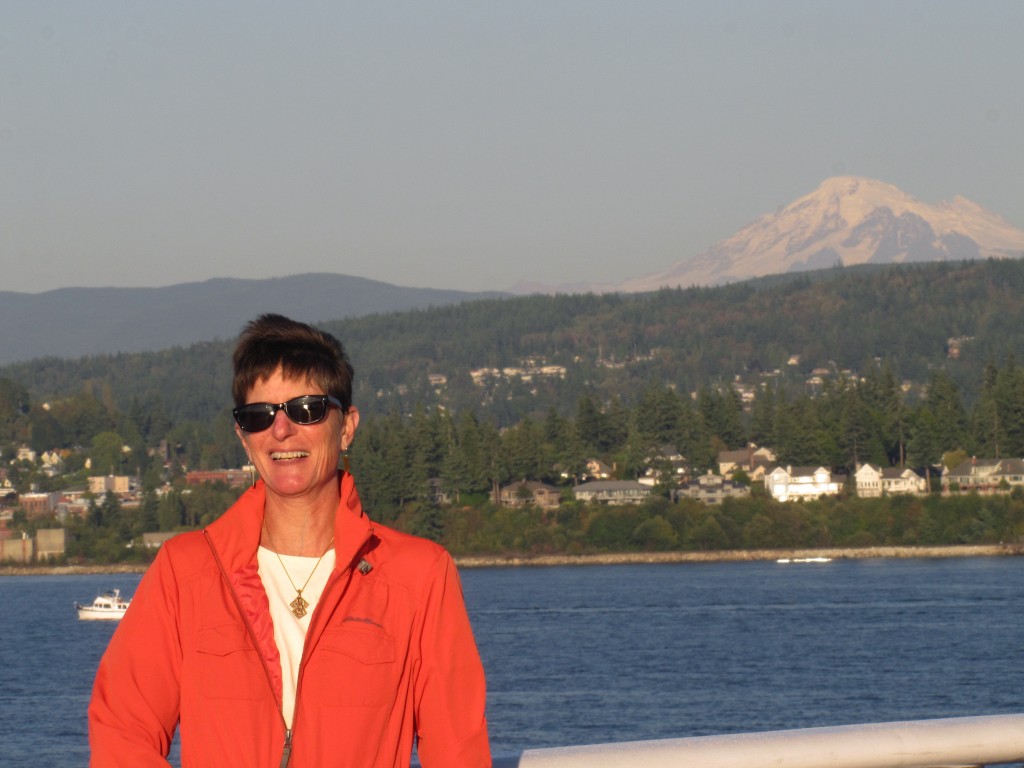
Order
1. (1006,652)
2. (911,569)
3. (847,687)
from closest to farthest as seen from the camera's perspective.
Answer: (847,687), (1006,652), (911,569)

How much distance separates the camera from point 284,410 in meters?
2.57

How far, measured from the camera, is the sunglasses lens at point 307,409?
258 centimetres

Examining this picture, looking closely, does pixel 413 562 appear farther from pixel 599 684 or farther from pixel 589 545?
pixel 589 545

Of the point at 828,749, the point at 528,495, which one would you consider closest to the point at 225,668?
the point at 828,749

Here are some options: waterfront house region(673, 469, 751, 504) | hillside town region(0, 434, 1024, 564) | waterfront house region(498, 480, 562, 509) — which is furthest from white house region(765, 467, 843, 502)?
waterfront house region(498, 480, 562, 509)

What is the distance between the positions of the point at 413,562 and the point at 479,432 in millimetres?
103909

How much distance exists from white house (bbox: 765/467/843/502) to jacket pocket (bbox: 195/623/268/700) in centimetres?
9344

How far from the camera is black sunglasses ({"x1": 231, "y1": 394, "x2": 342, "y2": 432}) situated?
8.46ft

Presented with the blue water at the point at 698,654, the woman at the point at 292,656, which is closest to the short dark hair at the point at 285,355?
the woman at the point at 292,656

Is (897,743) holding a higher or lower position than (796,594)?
higher

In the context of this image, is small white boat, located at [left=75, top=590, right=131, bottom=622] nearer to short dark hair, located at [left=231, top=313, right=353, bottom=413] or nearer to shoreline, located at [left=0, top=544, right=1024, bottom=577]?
shoreline, located at [left=0, top=544, right=1024, bottom=577]

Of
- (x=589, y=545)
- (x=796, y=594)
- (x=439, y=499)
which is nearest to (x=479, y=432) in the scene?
(x=439, y=499)

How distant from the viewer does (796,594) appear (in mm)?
64375

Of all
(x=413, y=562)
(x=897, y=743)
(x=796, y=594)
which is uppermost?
(x=413, y=562)
